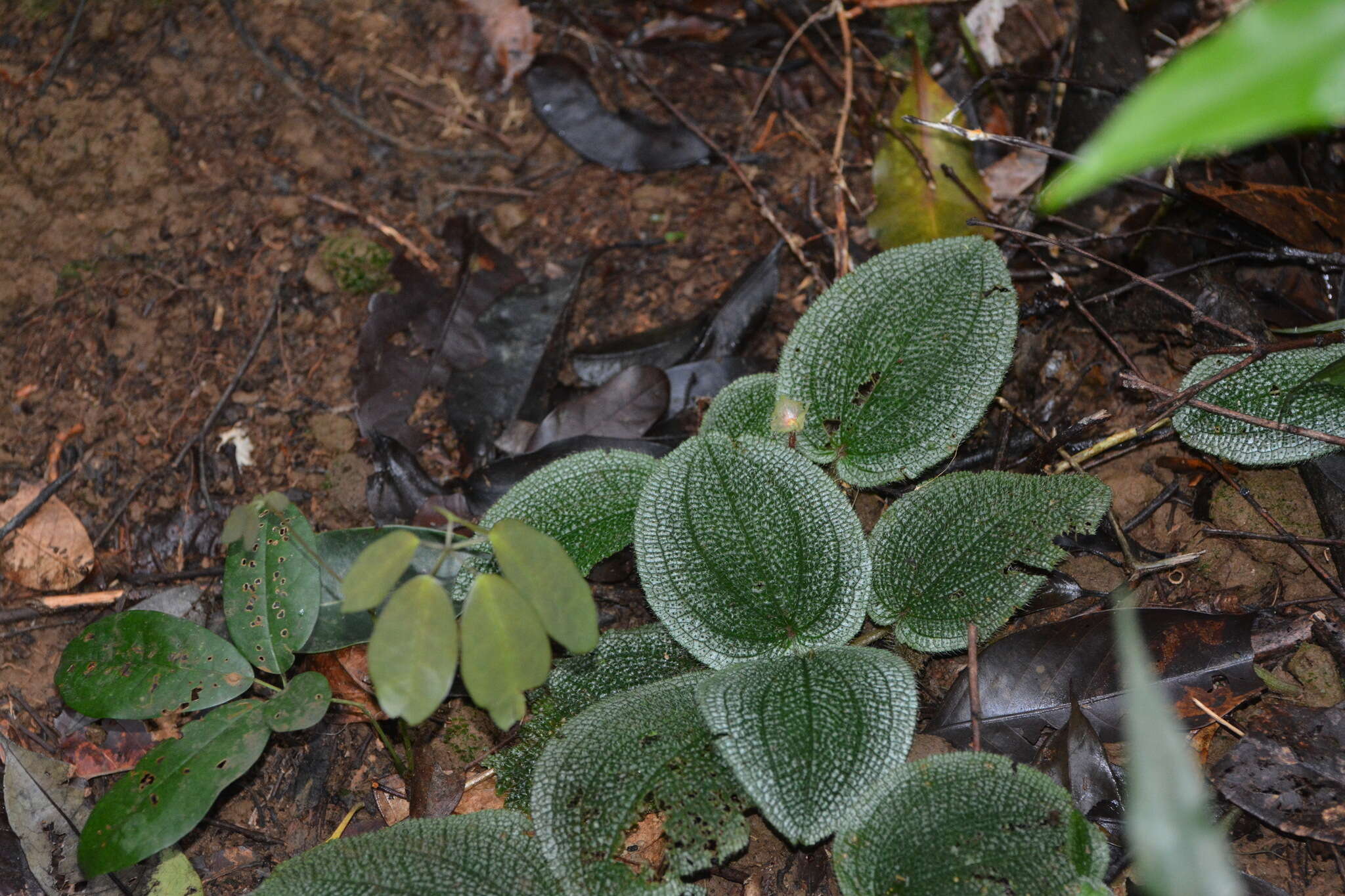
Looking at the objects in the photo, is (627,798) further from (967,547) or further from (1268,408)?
(1268,408)

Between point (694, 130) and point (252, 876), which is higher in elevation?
point (694, 130)

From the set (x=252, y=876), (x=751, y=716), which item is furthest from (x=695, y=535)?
(x=252, y=876)

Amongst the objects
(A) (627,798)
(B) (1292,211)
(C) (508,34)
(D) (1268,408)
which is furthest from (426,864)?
(C) (508,34)

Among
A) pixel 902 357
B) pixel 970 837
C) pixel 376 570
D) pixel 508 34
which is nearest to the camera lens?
pixel 376 570

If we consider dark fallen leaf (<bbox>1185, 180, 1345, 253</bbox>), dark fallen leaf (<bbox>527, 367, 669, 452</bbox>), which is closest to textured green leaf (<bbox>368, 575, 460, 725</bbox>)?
dark fallen leaf (<bbox>527, 367, 669, 452</bbox>)

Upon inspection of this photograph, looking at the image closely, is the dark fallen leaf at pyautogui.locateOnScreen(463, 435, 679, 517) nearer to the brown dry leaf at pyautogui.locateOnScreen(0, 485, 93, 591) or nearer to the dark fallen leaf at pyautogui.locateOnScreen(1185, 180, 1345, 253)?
the brown dry leaf at pyautogui.locateOnScreen(0, 485, 93, 591)

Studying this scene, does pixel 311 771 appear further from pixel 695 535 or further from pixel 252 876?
pixel 695 535
